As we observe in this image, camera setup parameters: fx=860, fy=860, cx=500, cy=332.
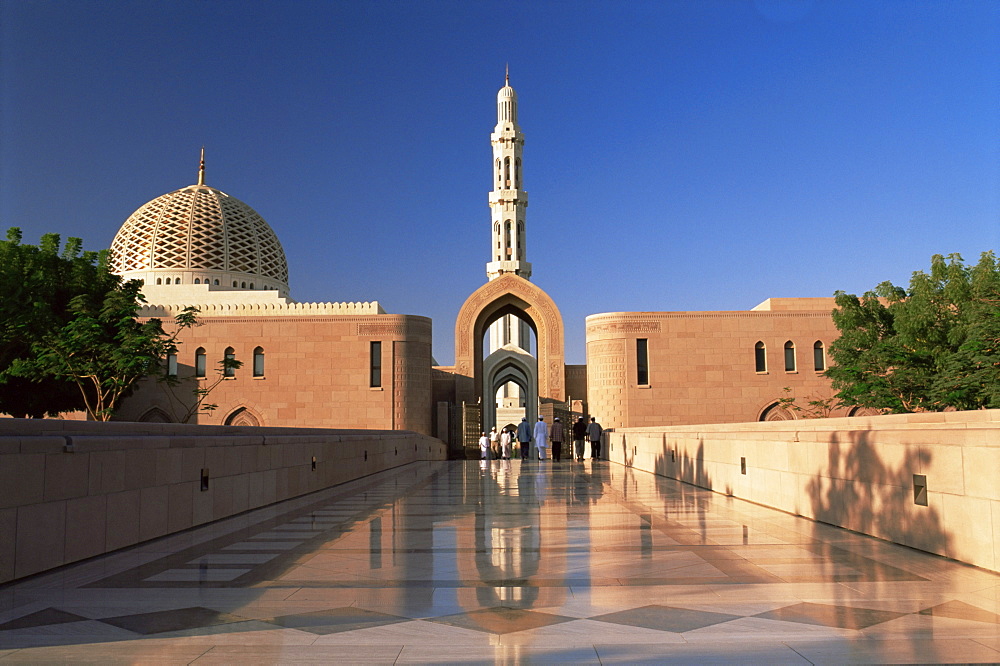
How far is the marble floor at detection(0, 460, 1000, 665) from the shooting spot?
3.12m

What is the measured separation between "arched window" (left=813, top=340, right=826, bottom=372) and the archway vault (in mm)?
8653

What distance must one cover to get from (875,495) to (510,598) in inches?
132

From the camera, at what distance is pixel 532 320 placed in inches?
1271

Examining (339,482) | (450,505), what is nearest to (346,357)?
(339,482)

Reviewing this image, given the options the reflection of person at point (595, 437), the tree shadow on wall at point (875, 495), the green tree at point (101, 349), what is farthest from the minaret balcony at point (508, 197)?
the tree shadow on wall at point (875, 495)

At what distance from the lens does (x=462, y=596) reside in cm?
410

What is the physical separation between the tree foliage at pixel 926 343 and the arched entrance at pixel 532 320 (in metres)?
9.26

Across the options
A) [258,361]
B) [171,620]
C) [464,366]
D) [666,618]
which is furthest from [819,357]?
[171,620]

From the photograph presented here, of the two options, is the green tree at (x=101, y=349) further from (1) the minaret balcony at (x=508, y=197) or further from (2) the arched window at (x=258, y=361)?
(1) the minaret balcony at (x=508, y=197)

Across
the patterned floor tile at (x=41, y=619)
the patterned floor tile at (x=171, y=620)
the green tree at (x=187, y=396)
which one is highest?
the green tree at (x=187, y=396)

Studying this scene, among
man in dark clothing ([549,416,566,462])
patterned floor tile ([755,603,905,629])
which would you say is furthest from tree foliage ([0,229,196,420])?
patterned floor tile ([755,603,905,629])

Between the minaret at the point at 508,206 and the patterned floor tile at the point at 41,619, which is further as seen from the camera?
the minaret at the point at 508,206

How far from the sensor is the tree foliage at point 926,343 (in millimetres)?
18500

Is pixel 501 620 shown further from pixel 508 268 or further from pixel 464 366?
pixel 508 268
